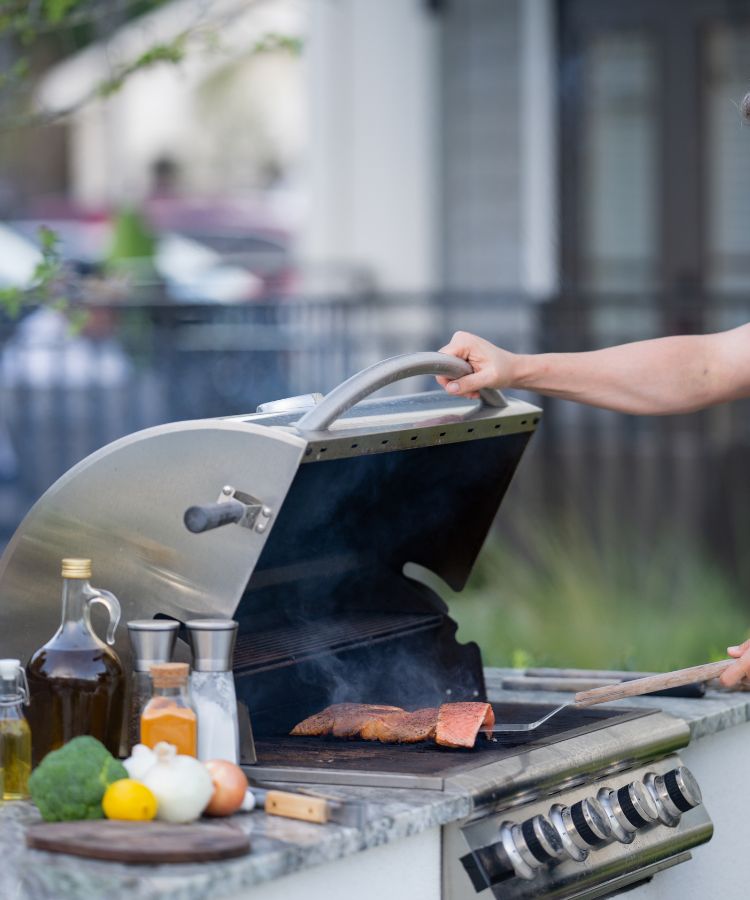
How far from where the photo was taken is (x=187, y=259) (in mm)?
14945

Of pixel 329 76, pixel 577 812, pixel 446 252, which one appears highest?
pixel 329 76

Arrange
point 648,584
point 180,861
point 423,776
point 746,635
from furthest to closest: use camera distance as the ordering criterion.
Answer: point 648,584 < point 746,635 < point 423,776 < point 180,861

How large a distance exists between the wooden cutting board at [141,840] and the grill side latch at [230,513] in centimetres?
45

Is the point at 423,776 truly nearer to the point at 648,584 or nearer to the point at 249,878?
the point at 249,878

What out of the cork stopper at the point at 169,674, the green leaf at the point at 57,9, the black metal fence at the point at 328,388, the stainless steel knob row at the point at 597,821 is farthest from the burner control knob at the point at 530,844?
the black metal fence at the point at 328,388

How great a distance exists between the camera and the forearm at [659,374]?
326cm

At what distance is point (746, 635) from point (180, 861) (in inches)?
159

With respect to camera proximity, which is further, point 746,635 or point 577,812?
point 746,635

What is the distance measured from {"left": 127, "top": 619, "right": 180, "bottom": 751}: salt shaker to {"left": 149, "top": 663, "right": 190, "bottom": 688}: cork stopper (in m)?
0.05

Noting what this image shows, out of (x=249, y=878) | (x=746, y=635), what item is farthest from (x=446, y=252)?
(x=249, y=878)

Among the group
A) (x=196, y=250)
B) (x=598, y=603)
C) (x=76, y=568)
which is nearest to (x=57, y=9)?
(x=76, y=568)

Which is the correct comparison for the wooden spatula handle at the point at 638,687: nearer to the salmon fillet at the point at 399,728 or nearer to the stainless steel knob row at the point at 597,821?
the stainless steel knob row at the point at 597,821

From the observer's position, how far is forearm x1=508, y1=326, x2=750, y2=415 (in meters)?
3.26

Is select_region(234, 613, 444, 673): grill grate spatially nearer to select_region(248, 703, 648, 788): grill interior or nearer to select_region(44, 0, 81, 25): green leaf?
select_region(248, 703, 648, 788): grill interior
